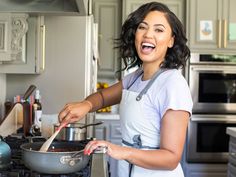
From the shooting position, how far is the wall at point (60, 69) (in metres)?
2.13

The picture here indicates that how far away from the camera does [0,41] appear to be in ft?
5.17

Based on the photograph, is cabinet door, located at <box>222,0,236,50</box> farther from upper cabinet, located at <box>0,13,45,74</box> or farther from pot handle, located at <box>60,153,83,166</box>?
pot handle, located at <box>60,153,83,166</box>

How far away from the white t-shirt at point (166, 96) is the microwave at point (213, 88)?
Result: 2.11 m

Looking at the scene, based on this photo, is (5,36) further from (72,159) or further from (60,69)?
(72,159)

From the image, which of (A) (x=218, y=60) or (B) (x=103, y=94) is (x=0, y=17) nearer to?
(B) (x=103, y=94)

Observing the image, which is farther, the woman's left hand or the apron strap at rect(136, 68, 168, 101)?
the apron strap at rect(136, 68, 168, 101)

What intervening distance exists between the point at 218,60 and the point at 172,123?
2.36 m

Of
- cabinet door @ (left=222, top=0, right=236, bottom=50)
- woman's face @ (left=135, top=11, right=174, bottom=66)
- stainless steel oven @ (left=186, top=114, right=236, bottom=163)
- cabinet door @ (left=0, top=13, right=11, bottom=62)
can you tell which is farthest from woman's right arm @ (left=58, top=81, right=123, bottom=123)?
cabinet door @ (left=222, top=0, right=236, bottom=50)

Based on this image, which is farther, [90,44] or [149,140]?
[90,44]

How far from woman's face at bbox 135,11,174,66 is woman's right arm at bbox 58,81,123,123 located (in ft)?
0.93

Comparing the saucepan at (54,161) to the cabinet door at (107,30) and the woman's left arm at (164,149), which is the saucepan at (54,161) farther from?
the cabinet door at (107,30)

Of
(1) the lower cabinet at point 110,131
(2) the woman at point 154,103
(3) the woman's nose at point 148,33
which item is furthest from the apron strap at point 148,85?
(1) the lower cabinet at point 110,131

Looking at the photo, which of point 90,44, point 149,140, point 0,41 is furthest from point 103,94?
point 90,44

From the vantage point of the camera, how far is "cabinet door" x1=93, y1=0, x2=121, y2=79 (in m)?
3.37
